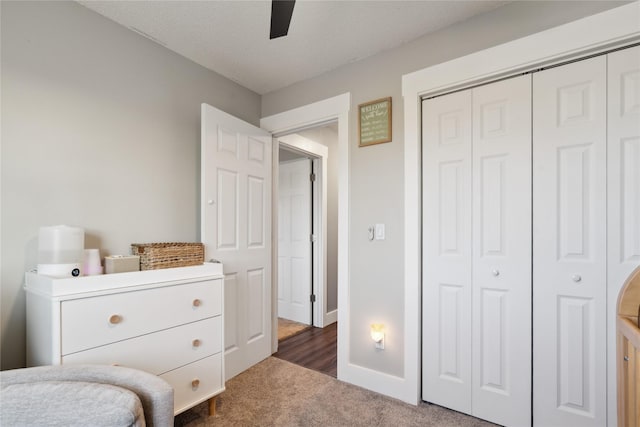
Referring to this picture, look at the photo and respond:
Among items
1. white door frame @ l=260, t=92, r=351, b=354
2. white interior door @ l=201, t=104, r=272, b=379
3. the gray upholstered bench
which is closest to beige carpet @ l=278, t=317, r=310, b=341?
white interior door @ l=201, t=104, r=272, b=379

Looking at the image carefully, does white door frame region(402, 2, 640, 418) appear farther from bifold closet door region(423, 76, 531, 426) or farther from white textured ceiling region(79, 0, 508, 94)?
white textured ceiling region(79, 0, 508, 94)

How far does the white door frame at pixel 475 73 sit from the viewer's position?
1440mm

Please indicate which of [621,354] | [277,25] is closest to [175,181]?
[277,25]

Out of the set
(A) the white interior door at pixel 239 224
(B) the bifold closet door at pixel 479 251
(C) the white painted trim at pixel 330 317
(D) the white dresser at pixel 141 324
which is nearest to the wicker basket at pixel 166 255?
(D) the white dresser at pixel 141 324

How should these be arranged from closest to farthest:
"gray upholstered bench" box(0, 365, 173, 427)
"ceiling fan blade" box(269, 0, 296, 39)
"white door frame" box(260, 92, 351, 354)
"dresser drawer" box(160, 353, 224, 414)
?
"gray upholstered bench" box(0, 365, 173, 427) < "ceiling fan blade" box(269, 0, 296, 39) < "dresser drawer" box(160, 353, 224, 414) < "white door frame" box(260, 92, 351, 354)

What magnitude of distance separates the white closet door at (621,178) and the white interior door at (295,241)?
272 centimetres

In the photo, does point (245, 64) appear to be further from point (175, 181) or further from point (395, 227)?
point (395, 227)

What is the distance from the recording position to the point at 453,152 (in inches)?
74.4

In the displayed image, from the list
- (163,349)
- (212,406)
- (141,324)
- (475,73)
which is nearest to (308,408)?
(212,406)

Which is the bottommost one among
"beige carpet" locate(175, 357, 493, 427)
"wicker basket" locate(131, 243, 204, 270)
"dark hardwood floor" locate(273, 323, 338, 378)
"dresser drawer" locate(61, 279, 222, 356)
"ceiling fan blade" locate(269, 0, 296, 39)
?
"dark hardwood floor" locate(273, 323, 338, 378)

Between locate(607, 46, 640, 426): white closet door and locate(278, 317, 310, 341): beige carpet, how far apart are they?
8.59 ft

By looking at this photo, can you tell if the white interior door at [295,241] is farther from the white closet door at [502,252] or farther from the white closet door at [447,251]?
the white closet door at [502,252]

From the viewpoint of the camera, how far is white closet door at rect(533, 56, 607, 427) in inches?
58.6

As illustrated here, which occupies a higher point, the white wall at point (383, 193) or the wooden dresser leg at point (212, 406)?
the white wall at point (383, 193)
